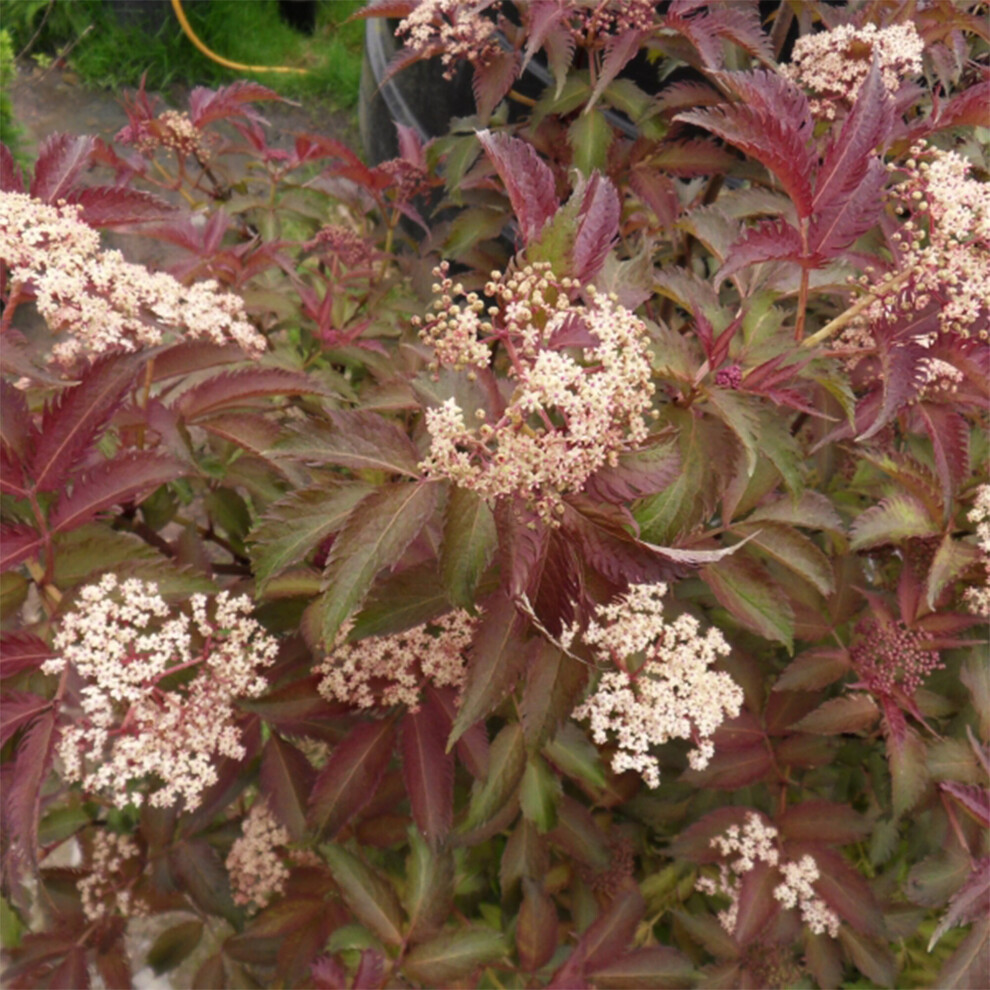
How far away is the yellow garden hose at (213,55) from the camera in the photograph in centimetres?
447

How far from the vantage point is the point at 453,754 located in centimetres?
148

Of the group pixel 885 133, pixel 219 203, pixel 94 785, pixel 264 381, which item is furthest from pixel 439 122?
pixel 94 785

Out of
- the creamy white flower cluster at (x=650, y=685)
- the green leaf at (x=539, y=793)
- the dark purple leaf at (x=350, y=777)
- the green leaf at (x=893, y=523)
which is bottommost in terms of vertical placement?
the green leaf at (x=539, y=793)

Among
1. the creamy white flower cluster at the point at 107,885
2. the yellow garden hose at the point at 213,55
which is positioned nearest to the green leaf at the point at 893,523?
the creamy white flower cluster at the point at 107,885

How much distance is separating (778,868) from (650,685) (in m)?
0.64

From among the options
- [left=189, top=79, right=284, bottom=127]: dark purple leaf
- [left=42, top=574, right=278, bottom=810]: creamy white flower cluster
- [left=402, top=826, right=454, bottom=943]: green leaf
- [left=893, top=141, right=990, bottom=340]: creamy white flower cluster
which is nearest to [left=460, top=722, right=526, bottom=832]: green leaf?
[left=402, top=826, right=454, bottom=943]: green leaf

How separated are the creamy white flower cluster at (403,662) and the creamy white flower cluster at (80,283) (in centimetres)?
51

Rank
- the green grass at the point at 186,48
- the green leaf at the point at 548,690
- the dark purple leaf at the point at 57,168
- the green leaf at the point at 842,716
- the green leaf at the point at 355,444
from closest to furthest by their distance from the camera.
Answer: the green leaf at the point at 355,444, the green leaf at the point at 548,690, the dark purple leaf at the point at 57,168, the green leaf at the point at 842,716, the green grass at the point at 186,48

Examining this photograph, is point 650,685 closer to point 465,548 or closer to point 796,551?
point 796,551

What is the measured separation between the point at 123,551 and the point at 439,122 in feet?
8.54

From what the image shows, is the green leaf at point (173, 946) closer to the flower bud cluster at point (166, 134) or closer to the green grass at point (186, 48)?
the flower bud cluster at point (166, 134)

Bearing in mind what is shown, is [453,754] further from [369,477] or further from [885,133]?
[885,133]

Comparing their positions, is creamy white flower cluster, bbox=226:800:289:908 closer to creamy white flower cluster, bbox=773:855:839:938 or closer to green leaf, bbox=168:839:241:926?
green leaf, bbox=168:839:241:926

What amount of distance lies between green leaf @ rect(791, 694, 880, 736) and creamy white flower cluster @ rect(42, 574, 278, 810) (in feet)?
2.99
